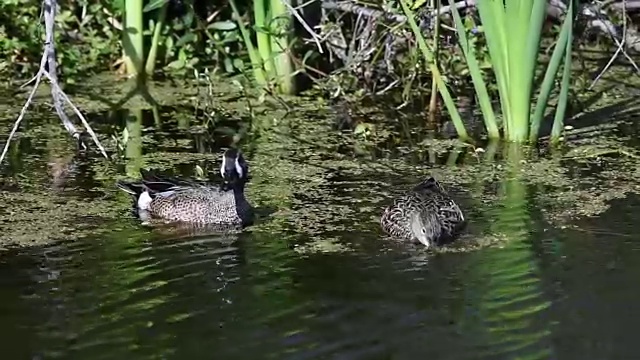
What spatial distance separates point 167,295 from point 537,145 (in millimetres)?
3304

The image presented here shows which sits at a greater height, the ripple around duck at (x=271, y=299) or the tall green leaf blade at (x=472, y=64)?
the tall green leaf blade at (x=472, y=64)

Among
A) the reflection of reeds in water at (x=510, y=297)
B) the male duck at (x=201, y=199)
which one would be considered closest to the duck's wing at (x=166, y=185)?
the male duck at (x=201, y=199)

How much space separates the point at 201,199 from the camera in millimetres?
6617

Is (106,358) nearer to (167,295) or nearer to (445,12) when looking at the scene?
Result: (167,295)

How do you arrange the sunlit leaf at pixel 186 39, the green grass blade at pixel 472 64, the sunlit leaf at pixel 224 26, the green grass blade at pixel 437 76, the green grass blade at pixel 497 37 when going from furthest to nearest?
the sunlit leaf at pixel 186 39 < the sunlit leaf at pixel 224 26 < the green grass blade at pixel 437 76 < the green grass blade at pixel 472 64 < the green grass blade at pixel 497 37

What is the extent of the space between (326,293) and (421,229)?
34.2 inches

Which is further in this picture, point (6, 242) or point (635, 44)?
point (635, 44)

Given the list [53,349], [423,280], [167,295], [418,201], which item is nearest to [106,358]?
[53,349]

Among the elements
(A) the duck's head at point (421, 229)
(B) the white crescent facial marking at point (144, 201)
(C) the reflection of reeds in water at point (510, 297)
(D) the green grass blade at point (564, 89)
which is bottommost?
(C) the reflection of reeds in water at point (510, 297)

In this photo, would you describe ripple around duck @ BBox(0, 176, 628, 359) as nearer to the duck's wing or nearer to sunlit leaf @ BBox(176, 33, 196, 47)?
the duck's wing

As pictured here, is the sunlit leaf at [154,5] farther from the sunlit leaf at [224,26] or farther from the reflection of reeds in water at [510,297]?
the reflection of reeds in water at [510,297]

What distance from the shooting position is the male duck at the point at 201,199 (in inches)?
257

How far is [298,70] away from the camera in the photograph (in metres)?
9.22

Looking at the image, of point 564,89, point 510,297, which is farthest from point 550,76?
point 510,297
